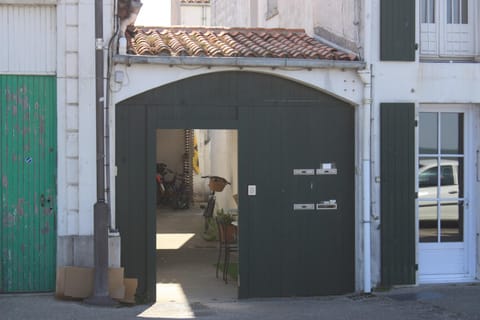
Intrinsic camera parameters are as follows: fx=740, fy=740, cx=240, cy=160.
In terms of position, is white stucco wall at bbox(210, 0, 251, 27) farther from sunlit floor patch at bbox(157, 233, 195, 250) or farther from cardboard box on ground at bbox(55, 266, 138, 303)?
cardboard box on ground at bbox(55, 266, 138, 303)

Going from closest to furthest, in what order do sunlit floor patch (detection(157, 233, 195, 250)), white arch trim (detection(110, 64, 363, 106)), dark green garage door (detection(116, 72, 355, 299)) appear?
1. white arch trim (detection(110, 64, 363, 106))
2. dark green garage door (detection(116, 72, 355, 299))
3. sunlit floor patch (detection(157, 233, 195, 250))

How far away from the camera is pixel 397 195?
1016 centimetres

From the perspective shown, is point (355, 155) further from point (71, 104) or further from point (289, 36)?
point (71, 104)

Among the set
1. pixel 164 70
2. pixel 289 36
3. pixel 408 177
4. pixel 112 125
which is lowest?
pixel 408 177

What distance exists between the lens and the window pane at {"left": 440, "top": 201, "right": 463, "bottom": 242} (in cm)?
1059

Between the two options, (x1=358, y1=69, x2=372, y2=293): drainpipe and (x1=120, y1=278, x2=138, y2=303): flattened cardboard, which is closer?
(x1=120, y1=278, x2=138, y2=303): flattened cardboard

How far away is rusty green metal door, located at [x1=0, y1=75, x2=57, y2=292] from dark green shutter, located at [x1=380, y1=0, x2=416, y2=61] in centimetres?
447

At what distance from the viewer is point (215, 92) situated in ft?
32.2

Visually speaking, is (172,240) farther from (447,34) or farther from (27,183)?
(447,34)

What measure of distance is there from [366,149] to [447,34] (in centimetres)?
219

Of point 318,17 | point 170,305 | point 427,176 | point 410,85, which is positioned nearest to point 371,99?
point 410,85

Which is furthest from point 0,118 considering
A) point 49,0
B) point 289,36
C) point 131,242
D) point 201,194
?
point 201,194

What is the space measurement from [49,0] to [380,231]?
209 inches

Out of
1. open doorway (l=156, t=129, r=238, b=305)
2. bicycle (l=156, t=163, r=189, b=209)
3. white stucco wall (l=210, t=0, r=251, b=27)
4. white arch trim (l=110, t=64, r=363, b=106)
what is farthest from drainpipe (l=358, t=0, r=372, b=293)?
bicycle (l=156, t=163, r=189, b=209)
